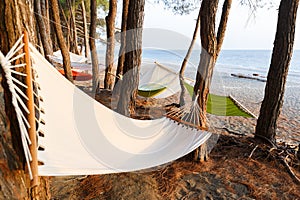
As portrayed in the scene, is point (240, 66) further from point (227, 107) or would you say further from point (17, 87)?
point (17, 87)

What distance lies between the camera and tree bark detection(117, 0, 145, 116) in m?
2.00

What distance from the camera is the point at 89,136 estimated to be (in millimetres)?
1139

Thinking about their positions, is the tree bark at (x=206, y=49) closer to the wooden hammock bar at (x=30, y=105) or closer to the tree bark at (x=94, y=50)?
the wooden hammock bar at (x=30, y=105)

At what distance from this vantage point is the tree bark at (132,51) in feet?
6.56

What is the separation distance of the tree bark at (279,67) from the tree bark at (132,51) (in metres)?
1.28

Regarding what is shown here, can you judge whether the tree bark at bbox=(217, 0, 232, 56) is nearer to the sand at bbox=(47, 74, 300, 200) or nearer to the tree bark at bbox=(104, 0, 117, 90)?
the sand at bbox=(47, 74, 300, 200)

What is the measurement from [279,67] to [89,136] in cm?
175

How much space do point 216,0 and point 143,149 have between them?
3.95ft

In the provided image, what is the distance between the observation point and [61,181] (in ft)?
4.67

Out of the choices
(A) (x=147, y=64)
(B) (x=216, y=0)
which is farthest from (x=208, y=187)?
(A) (x=147, y=64)

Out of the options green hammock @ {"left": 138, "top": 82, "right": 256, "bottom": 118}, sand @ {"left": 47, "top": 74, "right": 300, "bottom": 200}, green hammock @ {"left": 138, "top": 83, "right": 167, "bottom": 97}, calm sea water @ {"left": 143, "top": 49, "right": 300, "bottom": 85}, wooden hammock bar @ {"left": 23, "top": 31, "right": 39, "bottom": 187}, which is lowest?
calm sea water @ {"left": 143, "top": 49, "right": 300, "bottom": 85}

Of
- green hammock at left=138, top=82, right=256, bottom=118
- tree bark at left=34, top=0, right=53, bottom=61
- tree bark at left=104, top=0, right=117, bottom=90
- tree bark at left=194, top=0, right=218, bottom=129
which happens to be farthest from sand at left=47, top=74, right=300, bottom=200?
tree bark at left=34, top=0, right=53, bottom=61

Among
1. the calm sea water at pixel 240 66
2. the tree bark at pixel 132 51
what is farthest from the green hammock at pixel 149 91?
the calm sea water at pixel 240 66

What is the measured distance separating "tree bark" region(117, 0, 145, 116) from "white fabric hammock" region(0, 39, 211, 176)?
0.58 meters
